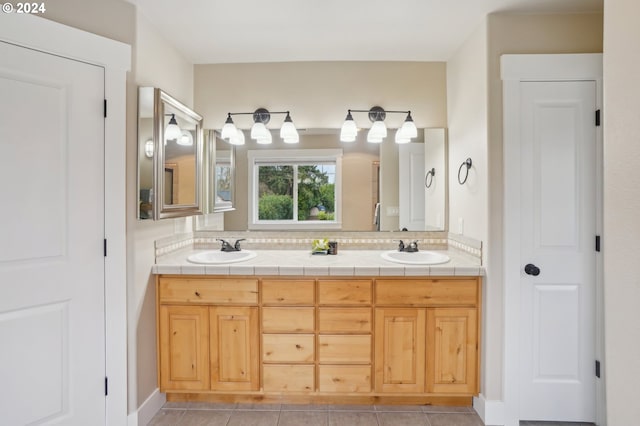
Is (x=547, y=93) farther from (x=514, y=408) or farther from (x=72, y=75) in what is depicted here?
(x=72, y=75)

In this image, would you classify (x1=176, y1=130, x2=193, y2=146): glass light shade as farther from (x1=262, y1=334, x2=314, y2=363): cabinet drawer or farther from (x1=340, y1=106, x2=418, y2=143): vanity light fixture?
(x1=262, y1=334, x2=314, y2=363): cabinet drawer

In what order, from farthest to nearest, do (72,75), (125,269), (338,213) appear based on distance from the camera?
1. (338,213)
2. (125,269)
3. (72,75)

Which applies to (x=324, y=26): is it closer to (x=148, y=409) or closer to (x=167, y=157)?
(x=167, y=157)

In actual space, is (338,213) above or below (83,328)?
above

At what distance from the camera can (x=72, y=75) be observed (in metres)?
1.65

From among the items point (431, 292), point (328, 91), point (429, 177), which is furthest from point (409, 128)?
point (431, 292)

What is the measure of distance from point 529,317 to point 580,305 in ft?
1.00

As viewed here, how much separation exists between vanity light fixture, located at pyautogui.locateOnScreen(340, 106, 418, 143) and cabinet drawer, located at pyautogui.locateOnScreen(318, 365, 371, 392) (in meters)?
1.66

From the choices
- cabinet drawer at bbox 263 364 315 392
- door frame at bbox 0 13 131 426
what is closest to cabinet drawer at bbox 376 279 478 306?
cabinet drawer at bbox 263 364 315 392

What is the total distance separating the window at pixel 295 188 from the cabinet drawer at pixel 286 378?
1.08 metres

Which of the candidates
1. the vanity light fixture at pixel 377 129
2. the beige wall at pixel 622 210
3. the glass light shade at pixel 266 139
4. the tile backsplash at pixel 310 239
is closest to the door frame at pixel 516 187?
the tile backsplash at pixel 310 239

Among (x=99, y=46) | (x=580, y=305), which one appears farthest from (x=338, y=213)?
(x=99, y=46)

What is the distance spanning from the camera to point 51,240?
1.61 metres

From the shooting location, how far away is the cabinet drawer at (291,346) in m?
2.01
